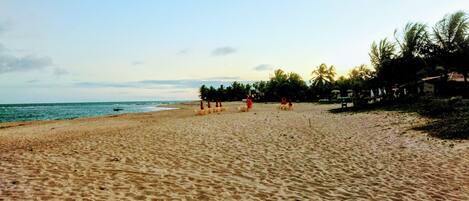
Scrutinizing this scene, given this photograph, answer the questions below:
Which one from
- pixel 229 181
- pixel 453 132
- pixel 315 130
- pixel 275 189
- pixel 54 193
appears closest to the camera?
pixel 54 193

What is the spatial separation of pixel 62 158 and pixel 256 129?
9.73 m

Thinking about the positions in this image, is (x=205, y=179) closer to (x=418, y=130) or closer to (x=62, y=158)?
(x=62, y=158)

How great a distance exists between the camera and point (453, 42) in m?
41.6

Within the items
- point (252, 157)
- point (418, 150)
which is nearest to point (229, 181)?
point (252, 157)

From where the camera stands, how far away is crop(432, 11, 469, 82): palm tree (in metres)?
38.8

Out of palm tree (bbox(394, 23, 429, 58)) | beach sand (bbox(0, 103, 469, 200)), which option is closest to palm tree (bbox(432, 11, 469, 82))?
palm tree (bbox(394, 23, 429, 58))

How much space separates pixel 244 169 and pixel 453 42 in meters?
40.4

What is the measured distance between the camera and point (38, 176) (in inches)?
339

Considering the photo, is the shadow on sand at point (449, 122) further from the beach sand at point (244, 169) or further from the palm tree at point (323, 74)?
the palm tree at point (323, 74)

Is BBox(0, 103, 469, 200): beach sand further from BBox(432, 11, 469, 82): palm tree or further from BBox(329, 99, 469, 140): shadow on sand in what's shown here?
BBox(432, 11, 469, 82): palm tree

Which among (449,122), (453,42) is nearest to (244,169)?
(449,122)

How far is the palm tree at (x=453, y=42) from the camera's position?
3875 cm

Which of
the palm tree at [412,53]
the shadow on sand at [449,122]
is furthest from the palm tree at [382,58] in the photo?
the shadow on sand at [449,122]

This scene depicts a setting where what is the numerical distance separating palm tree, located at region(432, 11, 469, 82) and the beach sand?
28286 mm
